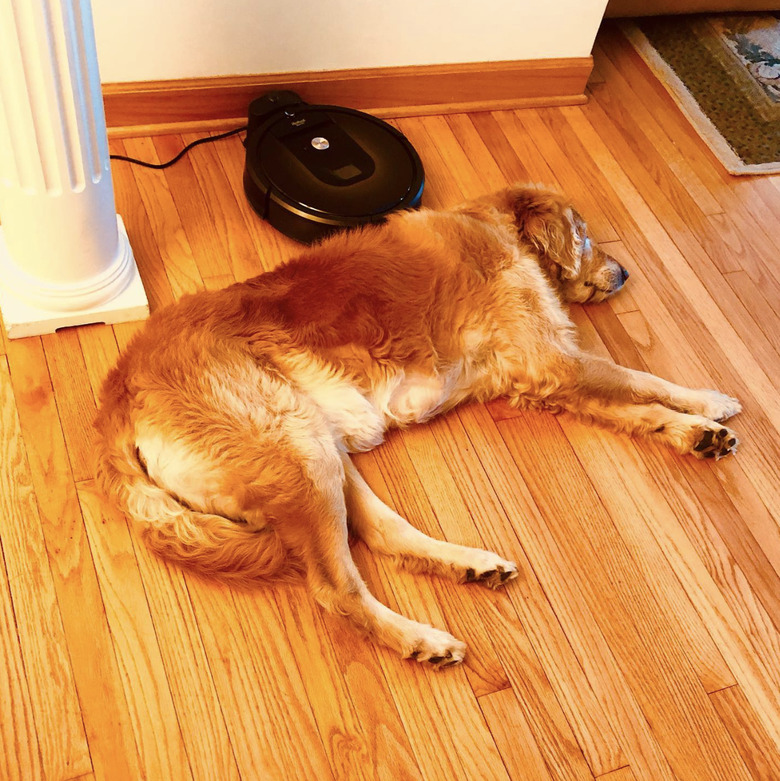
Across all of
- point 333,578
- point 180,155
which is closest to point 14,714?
point 333,578

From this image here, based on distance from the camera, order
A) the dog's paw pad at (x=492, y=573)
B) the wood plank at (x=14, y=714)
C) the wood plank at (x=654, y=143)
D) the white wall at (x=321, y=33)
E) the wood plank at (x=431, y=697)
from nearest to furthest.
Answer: the wood plank at (x=14, y=714)
the wood plank at (x=431, y=697)
the dog's paw pad at (x=492, y=573)
the white wall at (x=321, y=33)
the wood plank at (x=654, y=143)

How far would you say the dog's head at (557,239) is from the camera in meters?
2.60

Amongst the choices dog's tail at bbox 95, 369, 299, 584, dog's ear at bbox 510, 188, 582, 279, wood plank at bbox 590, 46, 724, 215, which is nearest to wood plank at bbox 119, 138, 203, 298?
dog's tail at bbox 95, 369, 299, 584

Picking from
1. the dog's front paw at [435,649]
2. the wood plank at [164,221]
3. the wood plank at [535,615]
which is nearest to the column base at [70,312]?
the wood plank at [164,221]

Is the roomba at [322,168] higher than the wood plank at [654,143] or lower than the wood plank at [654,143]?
higher

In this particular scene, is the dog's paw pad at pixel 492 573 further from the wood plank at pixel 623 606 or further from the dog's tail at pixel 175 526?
the dog's tail at pixel 175 526

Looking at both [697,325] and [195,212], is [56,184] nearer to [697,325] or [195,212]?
[195,212]

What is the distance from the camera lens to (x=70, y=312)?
256 cm

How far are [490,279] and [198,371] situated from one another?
93 cm

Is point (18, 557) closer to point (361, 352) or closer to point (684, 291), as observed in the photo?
point (361, 352)

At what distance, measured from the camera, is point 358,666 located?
2.07 meters

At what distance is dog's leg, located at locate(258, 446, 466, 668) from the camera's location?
80.7 inches

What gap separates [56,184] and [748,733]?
7.33 ft

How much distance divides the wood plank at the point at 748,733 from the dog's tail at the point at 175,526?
1.14 metres
